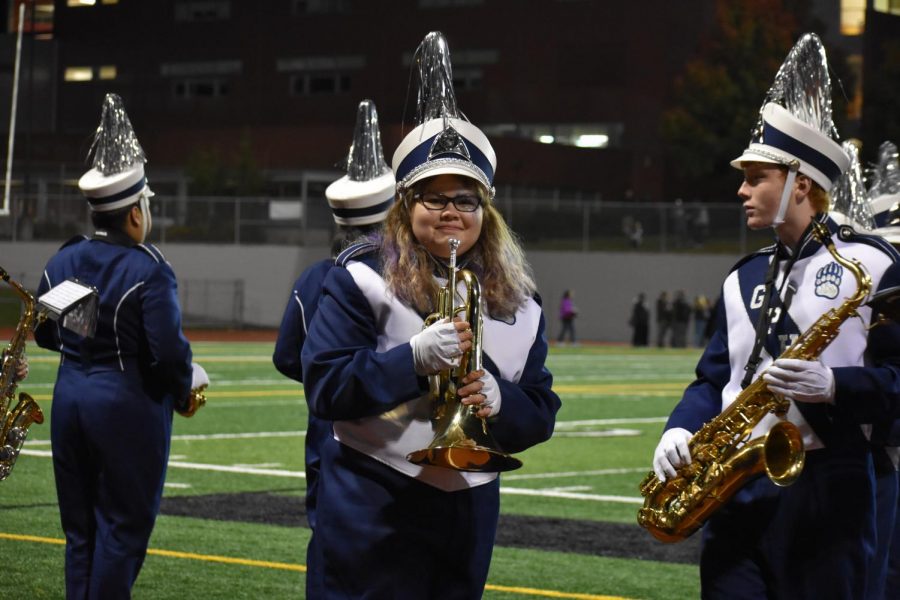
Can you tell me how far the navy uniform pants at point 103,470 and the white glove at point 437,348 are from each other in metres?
2.59

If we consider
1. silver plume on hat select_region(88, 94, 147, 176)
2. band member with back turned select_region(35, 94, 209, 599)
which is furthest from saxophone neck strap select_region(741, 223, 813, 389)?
Answer: silver plume on hat select_region(88, 94, 147, 176)

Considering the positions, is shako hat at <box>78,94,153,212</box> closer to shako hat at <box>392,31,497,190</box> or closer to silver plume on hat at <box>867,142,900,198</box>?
shako hat at <box>392,31,497,190</box>

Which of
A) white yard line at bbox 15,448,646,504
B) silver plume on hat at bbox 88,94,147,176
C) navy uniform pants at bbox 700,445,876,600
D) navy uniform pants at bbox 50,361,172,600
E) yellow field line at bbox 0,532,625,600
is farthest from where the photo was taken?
white yard line at bbox 15,448,646,504

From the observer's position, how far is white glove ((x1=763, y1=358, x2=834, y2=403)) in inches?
167

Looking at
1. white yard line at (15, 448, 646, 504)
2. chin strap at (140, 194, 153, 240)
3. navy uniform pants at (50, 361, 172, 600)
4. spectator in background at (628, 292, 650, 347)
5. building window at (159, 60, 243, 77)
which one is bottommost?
spectator in background at (628, 292, 650, 347)

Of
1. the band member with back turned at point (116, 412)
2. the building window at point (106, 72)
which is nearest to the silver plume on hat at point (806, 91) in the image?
the band member with back turned at point (116, 412)

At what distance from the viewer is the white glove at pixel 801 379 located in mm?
4242

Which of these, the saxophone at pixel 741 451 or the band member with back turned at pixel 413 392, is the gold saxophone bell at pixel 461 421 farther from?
the saxophone at pixel 741 451

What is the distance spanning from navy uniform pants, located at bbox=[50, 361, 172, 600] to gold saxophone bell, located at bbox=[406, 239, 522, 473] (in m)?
2.48

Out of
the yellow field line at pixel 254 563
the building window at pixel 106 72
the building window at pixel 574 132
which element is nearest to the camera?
the yellow field line at pixel 254 563

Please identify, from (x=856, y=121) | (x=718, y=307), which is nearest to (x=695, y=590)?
(x=718, y=307)

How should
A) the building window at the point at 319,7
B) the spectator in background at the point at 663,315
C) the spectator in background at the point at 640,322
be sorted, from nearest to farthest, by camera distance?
the spectator in background at the point at 640,322, the spectator in background at the point at 663,315, the building window at the point at 319,7

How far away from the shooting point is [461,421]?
393cm

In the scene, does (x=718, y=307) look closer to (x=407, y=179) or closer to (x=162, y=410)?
(x=407, y=179)
